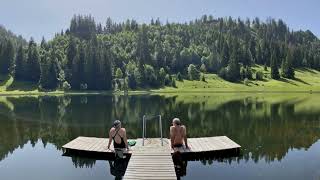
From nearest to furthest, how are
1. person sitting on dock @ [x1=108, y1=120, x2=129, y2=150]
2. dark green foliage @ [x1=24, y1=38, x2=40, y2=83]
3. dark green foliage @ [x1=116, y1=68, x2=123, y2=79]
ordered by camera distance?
person sitting on dock @ [x1=108, y1=120, x2=129, y2=150] → dark green foliage @ [x1=24, y1=38, x2=40, y2=83] → dark green foliage @ [x1=116, y1=68, x2=123, y2=79]

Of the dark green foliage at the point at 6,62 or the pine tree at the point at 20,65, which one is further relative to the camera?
the dark green foliage at the point at 6,62

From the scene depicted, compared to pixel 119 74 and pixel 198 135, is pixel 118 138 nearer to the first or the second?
pixel 198 135

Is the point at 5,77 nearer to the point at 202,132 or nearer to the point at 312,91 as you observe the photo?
the point at 312,91

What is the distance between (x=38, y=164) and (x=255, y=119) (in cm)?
3611

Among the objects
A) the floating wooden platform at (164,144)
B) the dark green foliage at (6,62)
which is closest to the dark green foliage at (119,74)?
the dark green foliage at (6,62)

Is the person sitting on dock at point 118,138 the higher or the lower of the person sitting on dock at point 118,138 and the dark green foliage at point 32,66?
the lower

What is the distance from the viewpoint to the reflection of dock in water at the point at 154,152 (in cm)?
2392

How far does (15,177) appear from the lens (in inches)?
1043

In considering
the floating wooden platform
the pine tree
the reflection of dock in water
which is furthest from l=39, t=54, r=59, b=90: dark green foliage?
the floating wooden platform

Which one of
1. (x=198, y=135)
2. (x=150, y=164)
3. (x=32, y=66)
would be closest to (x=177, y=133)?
(x=150, y=164)

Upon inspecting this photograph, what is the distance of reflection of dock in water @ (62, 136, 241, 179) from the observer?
23922mm

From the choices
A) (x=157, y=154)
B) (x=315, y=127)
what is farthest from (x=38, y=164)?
(x=315, y=127)

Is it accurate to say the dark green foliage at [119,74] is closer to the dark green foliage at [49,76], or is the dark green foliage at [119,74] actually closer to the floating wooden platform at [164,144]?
the dark green foliage at [49,76]

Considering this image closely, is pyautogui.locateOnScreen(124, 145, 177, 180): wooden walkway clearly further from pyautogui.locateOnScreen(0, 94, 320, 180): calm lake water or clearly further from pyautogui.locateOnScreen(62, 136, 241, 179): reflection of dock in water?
pyautogui.locateOnScreen(0, 94, 320, 180): calm lake water
